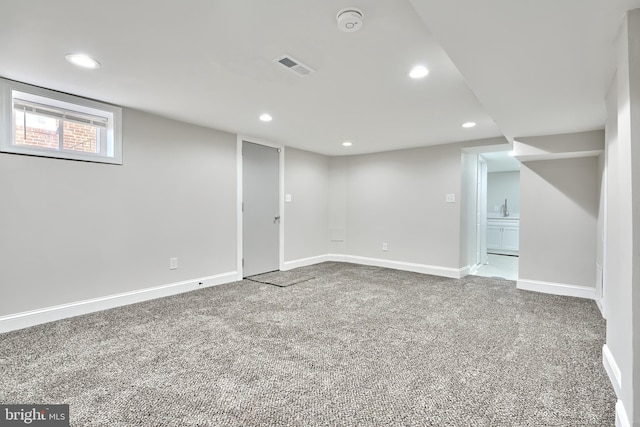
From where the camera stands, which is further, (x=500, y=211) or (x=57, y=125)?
(x=500, y=211)

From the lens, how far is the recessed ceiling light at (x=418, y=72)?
230 cm

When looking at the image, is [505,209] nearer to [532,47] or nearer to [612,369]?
→ [612,369]

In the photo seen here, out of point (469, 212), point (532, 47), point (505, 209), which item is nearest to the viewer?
point (532, 47)

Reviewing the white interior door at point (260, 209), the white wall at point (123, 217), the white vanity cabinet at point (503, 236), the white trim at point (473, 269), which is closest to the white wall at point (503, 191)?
the white vanity cabinet at point (503, 236)

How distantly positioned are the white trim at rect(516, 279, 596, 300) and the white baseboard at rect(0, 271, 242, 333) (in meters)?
4.16

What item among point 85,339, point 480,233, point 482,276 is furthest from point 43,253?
point 480,233

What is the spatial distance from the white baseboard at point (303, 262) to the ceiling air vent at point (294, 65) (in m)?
3.56

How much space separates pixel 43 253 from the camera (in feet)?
9.41

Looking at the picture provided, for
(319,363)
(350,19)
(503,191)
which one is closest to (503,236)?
(503,191)

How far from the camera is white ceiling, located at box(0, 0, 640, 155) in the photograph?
1541 millimetres

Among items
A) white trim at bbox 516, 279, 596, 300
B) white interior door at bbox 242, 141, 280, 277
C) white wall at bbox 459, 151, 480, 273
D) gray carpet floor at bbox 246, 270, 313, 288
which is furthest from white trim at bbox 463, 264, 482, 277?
white interior door at bbox 242, 141, 280, 277

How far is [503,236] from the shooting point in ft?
24.5

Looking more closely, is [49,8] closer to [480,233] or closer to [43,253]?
[43,253]

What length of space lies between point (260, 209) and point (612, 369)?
4.22 m
